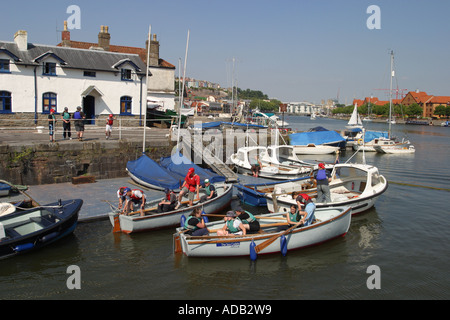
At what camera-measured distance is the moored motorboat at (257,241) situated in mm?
12047

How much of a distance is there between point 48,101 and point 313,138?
28.1 metres

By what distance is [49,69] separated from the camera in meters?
28.0

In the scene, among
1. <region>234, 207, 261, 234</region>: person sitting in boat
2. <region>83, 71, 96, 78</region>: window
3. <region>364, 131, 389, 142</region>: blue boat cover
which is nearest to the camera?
<region>234, 207, 261, 234</region>: person sitting in boat

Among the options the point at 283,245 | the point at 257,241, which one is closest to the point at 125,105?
the point at 257,241

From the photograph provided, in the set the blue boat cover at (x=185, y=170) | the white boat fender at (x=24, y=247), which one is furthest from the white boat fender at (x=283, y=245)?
the white boat fender at (x=24, y=247)

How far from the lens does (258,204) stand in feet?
58.8

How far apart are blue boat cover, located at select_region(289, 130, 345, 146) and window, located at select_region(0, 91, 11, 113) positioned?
28125mm

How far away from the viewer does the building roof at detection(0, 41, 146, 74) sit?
89.5 feet

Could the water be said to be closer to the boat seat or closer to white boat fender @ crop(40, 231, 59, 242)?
white boat fender @ crop(40, 231, 59, 242)

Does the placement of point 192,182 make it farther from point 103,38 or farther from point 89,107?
point 103,38

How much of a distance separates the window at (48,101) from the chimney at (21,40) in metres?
3.65

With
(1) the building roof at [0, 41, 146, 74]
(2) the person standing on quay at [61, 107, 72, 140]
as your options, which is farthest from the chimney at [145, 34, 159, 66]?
(2) the person standing on quay at [61, 107, 72, 140]

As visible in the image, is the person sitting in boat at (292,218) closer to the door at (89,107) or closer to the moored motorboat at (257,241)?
the moored motorboat at (257,241)

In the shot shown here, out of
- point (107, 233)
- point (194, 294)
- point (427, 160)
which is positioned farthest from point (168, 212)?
point (427, 160)
